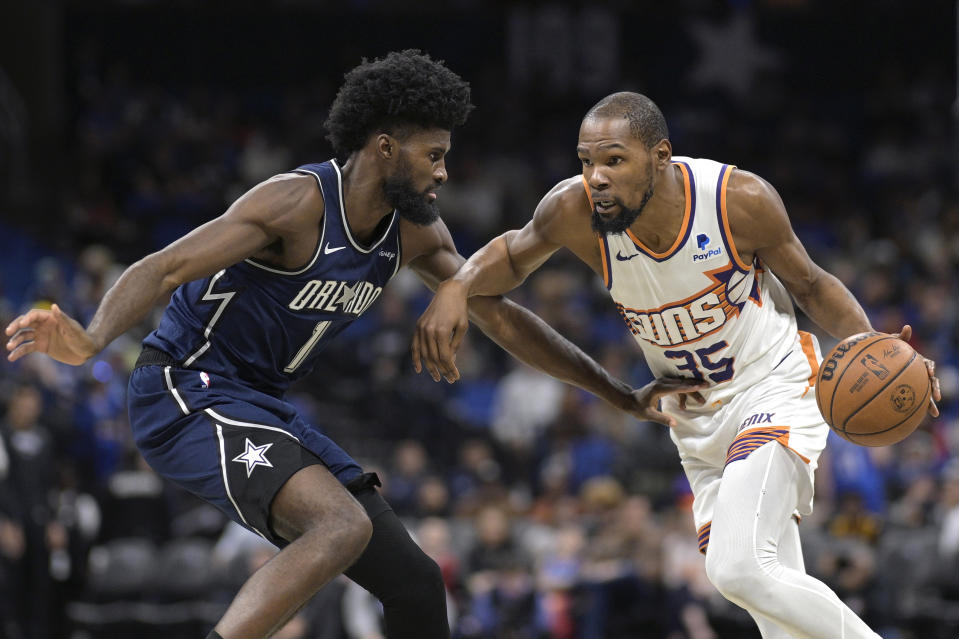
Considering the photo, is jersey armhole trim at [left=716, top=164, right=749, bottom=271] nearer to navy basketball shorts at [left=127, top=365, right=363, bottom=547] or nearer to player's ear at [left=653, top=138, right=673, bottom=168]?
player's ear at [left=653, top=138, right=673, bottom=168]

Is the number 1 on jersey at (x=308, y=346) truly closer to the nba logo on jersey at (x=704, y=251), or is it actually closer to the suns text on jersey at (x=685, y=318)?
the suns text on jersey at (x=685, y=318)

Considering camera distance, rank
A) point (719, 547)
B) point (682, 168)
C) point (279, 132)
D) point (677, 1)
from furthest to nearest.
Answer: point (677, 1) → point (279, 132) → point (682, 168) → point (719, 547)

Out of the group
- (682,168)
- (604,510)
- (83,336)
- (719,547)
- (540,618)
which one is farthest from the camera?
(604,510)

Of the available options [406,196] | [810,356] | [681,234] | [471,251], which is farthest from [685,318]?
[471,251]

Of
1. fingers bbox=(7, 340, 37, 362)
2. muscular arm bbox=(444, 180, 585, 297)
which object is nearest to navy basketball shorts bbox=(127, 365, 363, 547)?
fingers bbox=(7, 340, 37, 362)

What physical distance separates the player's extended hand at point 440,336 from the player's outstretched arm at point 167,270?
2.10 ft

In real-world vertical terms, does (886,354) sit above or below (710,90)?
above

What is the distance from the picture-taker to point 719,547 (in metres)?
4.84

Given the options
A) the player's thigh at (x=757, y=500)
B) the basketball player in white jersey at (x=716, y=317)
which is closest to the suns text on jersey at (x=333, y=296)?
the basketball player in white jersey at (x=716, y=317)

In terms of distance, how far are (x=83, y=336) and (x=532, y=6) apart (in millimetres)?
15993

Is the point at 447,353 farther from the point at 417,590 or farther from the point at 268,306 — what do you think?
the point at 417,590

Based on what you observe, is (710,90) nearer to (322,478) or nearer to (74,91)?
(74,91)

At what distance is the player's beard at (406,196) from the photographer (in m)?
5.05

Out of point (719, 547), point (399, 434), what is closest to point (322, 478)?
point (719, 547)
